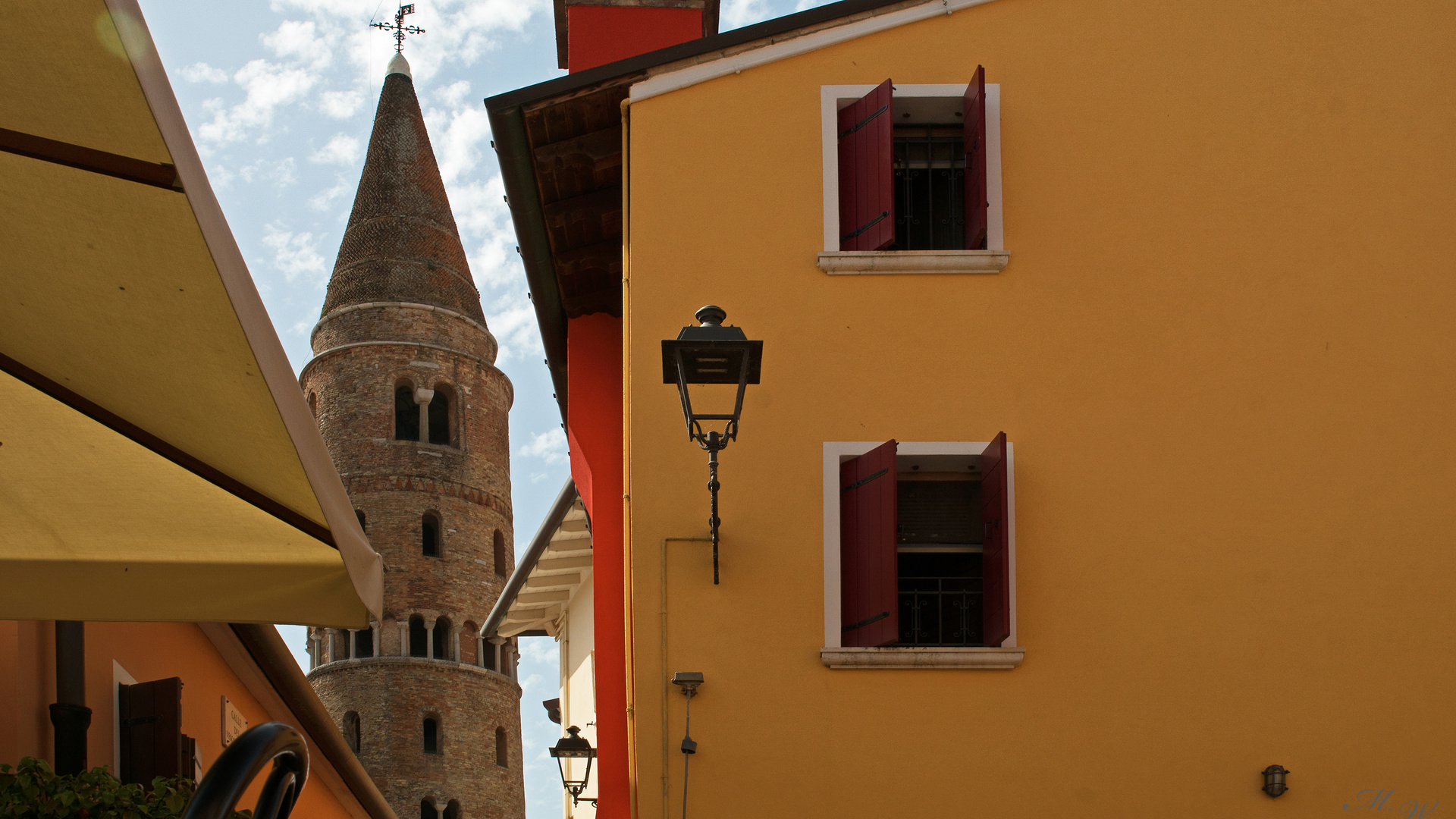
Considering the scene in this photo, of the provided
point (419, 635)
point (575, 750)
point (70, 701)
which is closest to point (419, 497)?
point (419, 635)

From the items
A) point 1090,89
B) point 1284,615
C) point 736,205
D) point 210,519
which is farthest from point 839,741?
point 210,519

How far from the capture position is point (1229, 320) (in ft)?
29.4

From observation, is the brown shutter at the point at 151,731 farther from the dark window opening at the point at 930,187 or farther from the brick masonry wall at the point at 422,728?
the brick masonry wall at the point at 422,728

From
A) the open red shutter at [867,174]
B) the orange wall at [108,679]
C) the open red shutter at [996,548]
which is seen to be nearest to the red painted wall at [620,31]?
the open red shutter at [867,174]

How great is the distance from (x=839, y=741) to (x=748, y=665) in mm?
606

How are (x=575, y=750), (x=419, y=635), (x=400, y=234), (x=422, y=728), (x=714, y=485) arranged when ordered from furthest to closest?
(x=400, y=234) → (x=419, y=635) → (x=422, y=728) → (x=575, y=750) → (x=714, y=485)

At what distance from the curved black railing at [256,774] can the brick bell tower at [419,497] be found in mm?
42854

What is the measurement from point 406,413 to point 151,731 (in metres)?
42.5

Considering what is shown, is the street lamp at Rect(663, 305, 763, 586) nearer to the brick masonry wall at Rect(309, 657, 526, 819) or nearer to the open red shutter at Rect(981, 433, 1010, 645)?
the open red shutter at Rect(981, 433, 1010, 645)

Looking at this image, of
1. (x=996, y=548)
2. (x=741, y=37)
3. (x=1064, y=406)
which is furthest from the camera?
(x=741, y=37)

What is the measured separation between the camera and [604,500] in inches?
442

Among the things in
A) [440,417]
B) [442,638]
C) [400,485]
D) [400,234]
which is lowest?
[442,638]

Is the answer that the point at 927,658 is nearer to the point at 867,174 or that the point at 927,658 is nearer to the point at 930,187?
the point at 867,174

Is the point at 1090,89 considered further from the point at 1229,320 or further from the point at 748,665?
the point at 748,665
